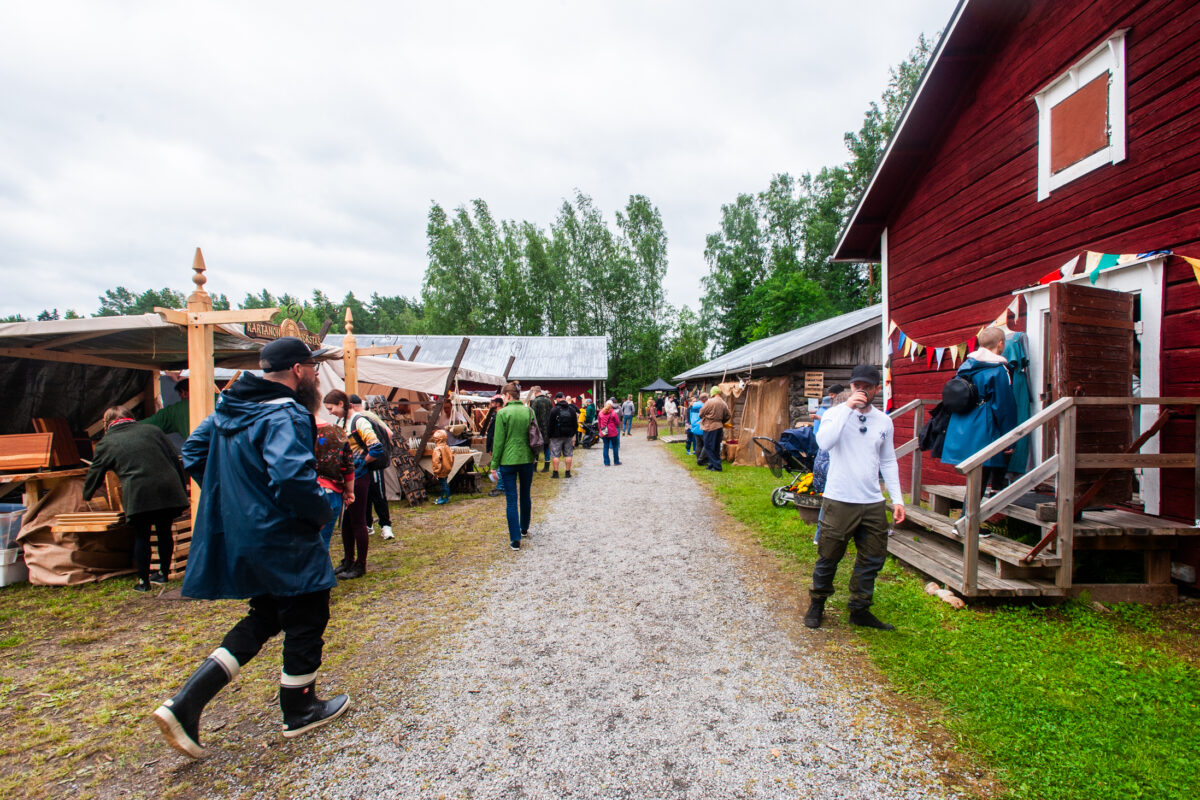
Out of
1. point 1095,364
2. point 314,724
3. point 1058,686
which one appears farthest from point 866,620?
point 314,724

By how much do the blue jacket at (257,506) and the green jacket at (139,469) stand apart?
298 centimetres

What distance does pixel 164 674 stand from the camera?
3.45 m

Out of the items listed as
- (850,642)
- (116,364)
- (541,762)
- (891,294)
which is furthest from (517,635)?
(891,294)

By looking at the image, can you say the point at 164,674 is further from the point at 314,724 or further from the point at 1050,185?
the point at 1050,185

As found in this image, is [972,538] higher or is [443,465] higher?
[972,538]

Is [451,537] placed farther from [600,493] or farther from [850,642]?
[850,642]

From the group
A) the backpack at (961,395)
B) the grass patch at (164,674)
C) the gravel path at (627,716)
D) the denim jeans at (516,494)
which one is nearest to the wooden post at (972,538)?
the backpack at (961,395)

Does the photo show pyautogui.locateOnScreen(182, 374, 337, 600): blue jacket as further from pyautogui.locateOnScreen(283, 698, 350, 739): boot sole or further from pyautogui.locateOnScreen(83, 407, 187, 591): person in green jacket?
pyautogui.locateOnScreen(83, 407, 187, 591): person in green jacket

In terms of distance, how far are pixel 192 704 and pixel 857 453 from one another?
4050 millimetres

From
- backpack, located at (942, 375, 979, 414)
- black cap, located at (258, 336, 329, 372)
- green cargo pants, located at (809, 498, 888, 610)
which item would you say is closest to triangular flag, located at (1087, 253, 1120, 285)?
backpack, located at (942, 375, 979, 414)

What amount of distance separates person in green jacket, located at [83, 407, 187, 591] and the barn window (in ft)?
29.6

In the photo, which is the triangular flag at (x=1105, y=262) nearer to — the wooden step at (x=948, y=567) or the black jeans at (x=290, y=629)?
the wooden step at (x=948, y=567)

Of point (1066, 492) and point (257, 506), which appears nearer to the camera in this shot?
point (257, 506)

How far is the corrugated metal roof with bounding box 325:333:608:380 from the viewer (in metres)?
34.4
